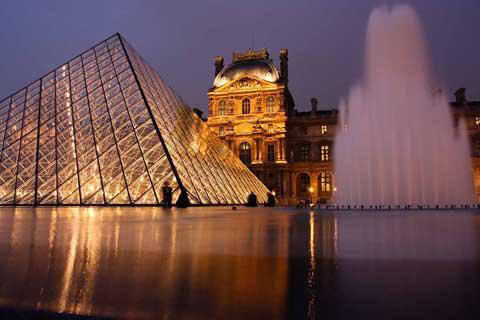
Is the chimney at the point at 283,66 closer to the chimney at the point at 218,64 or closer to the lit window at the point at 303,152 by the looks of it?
the chimney at the point at 218,64

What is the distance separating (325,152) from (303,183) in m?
4.49

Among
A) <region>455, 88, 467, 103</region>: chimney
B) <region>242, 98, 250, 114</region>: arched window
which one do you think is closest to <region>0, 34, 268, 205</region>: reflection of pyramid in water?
<region>242, 98, 250, 114</region>: arched window

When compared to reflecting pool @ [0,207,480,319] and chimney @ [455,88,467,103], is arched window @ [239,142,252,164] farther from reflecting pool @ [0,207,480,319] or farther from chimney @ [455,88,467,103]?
reflecting pool @ [0,207,480,319]

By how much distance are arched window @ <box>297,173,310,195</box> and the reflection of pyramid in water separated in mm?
24650

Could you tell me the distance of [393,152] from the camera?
2277 cm

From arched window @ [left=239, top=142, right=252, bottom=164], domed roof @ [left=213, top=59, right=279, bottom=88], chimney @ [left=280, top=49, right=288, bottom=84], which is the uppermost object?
chimney @ [left=280, top=49, right=288, bottom=84]

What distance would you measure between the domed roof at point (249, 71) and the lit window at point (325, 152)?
33.4ft

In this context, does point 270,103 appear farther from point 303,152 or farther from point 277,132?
point 303,152

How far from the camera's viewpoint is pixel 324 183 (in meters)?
48.0

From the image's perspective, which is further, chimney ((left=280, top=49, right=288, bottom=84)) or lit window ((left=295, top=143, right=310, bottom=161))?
chimney ((left=280, top=49, right=288, bottom=84))

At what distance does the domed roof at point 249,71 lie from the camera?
5059 cm

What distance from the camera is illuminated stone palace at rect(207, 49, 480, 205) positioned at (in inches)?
1834

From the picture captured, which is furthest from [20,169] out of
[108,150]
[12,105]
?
[12,105]

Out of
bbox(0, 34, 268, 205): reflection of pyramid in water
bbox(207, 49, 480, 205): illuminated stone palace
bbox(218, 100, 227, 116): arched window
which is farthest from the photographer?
bbox(218, 100, 227, 116): arched window
